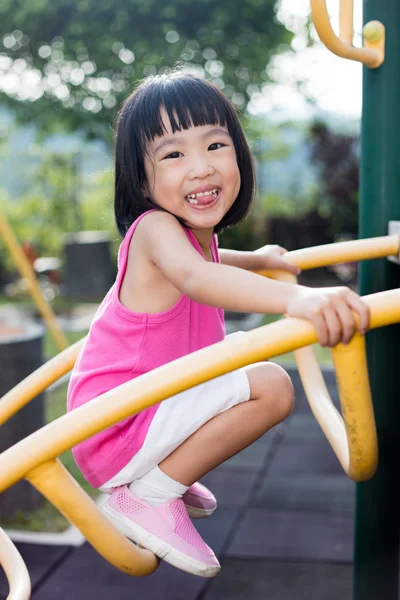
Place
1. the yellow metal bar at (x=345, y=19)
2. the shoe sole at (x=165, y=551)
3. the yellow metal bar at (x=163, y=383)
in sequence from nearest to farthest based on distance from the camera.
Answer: the yellow metal bar at (x=163, y=383), the shoe sole at (x=165, y=551), the yellow metal bar at (x=345, y=19)

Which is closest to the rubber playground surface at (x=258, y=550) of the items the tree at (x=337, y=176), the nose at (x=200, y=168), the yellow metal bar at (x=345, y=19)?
the nose at (x=200, y=168)

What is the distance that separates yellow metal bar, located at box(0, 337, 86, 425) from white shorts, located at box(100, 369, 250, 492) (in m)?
0.30

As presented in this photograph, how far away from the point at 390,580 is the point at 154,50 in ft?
26.7

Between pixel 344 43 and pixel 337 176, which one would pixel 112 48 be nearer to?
pixel 337 176

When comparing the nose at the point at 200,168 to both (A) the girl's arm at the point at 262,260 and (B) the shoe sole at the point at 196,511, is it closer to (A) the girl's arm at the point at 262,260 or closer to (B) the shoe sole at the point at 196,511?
(A) the girl's arm at the point at 262,260

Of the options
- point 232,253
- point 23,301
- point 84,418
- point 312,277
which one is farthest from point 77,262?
point 84,418

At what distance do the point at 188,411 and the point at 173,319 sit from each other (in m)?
0.20

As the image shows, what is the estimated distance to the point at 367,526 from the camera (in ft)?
5.12

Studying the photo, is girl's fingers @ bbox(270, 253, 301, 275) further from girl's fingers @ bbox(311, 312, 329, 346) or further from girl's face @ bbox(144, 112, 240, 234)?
girl's fingers @ bbox(311, 312, 329, 346)

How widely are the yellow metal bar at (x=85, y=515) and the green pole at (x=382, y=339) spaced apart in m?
0.62

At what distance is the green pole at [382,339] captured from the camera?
4.95 ft

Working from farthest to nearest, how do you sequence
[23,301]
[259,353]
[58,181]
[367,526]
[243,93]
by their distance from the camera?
[58,181], [243,93], [23,301], [367,526], [259,353]

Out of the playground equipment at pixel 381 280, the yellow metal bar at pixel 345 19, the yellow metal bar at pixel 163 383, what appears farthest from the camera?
the playground equipment at pixel 381 280

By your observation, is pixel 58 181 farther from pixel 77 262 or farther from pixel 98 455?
pixel 98 455
